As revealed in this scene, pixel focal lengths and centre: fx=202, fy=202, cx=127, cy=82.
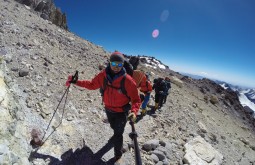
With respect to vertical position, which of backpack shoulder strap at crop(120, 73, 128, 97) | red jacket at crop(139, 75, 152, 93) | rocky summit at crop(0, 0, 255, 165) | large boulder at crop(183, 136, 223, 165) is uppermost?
red jacket at crop(139, 75, 152, 93)

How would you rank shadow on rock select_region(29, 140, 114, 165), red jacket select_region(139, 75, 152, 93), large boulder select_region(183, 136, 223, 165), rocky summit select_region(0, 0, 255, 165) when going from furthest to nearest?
red jacket select_region(139, 75, 152, 93) → large boulder select_region(183, 136, 223, 165) → shadow on rock select_region(29, 140, 114, 165) → rocky summit select_region(0, 0, 255, 165)

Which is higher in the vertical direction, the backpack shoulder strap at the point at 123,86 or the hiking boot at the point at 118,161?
the backpack shoulder strap at the point at 123,86

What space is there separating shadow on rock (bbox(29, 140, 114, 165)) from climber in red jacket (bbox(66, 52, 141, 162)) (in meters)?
0.67

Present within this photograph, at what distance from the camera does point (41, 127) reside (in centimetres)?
670

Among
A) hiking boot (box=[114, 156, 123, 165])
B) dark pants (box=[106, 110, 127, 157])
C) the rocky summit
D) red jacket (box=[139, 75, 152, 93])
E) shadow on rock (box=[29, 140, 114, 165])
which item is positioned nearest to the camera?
the rocky summit

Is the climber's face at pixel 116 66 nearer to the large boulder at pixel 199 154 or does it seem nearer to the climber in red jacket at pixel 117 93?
the climber in red jacket at pixel 117 93

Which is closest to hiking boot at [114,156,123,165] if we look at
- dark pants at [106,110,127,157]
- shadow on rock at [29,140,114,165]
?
shadow on rock at [29,140,114,165]

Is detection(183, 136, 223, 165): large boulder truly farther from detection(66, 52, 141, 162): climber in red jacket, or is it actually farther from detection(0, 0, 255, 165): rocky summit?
detection(66, 52, 141, 162): climber in red jacket

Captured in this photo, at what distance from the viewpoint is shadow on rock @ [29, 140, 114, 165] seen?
5863mm

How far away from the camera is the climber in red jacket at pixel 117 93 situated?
591 centimetres

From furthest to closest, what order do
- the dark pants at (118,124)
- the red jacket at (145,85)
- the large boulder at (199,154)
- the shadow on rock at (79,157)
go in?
the red jacket at (145,85) < the large boulder at (199,154) < the dark pants at (118,124) < the shadow on rock at (79,157)

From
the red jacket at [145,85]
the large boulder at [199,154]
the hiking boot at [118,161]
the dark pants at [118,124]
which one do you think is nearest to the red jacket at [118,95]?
the dark pants at [118,124]

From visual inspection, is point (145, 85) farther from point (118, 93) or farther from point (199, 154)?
point (118, 93)

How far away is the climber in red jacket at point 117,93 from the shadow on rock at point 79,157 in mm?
670
